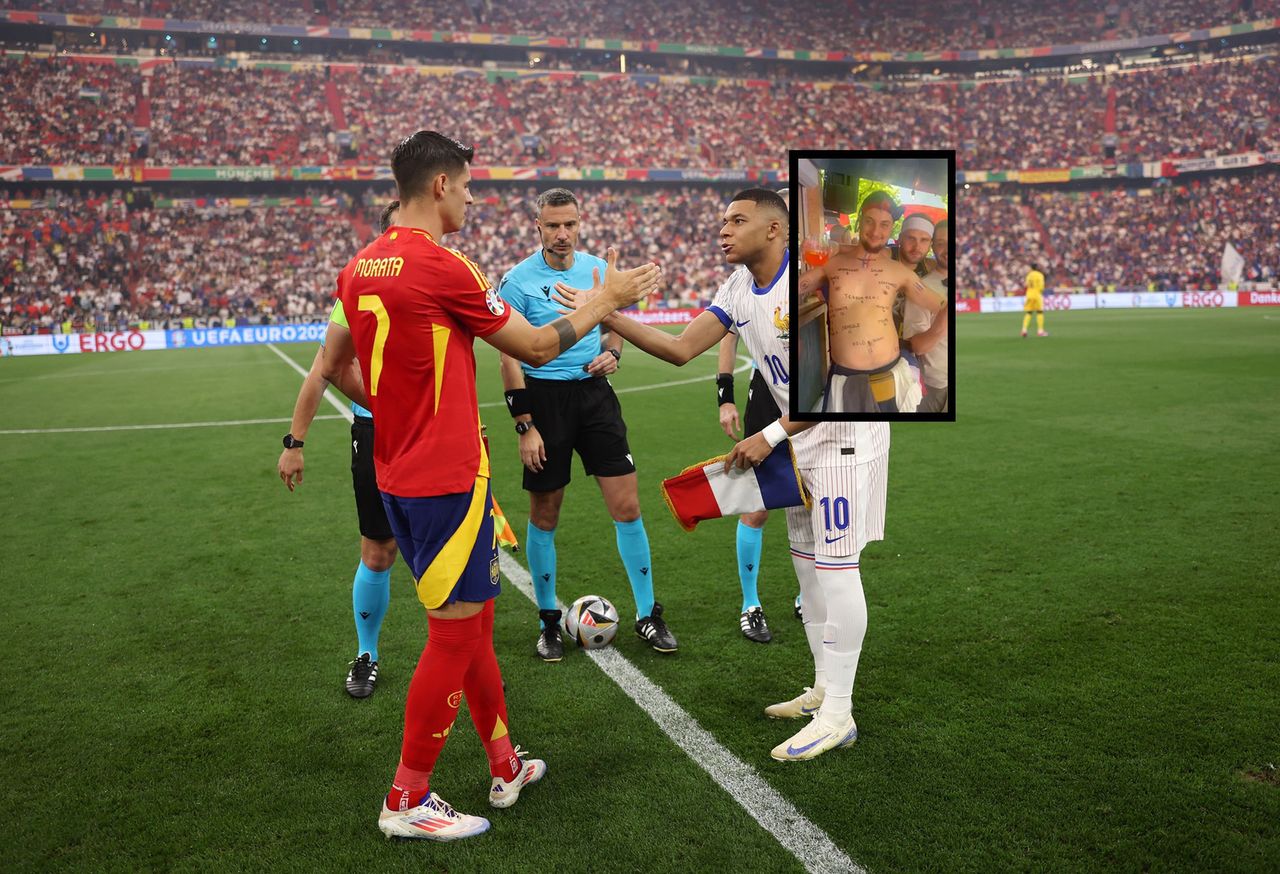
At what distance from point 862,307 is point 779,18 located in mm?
55254

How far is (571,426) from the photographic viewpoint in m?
5.01

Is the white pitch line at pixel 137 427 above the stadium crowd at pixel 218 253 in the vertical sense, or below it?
below

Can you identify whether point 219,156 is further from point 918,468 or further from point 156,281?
→ point 918,468

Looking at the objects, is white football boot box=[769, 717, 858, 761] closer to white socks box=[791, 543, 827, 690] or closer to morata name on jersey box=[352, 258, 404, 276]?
white socks box=[791, 543, 827, 690]

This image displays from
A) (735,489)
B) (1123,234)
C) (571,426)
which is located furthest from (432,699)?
(1123,234)

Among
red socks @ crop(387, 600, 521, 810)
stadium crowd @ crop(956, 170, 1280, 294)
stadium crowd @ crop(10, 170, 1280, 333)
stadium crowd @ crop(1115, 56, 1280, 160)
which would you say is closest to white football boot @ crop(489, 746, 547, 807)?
red socks @ crop(387, 600, 521, 810)

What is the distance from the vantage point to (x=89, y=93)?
3900cm

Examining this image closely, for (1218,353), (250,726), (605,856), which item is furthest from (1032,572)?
(1218,353)


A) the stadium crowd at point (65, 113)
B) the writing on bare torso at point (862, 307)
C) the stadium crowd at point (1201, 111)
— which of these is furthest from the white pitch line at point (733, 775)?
the stadium crowd at point (1201, 111)

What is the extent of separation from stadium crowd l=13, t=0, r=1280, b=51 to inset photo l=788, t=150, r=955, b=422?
47982 millimetres

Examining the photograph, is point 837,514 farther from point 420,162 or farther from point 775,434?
point 420,162

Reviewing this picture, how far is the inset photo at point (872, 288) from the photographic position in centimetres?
241

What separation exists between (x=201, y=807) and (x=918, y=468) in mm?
7276

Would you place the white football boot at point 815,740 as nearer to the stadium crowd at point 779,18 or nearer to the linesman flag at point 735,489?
the linesman flag at point 735,489
